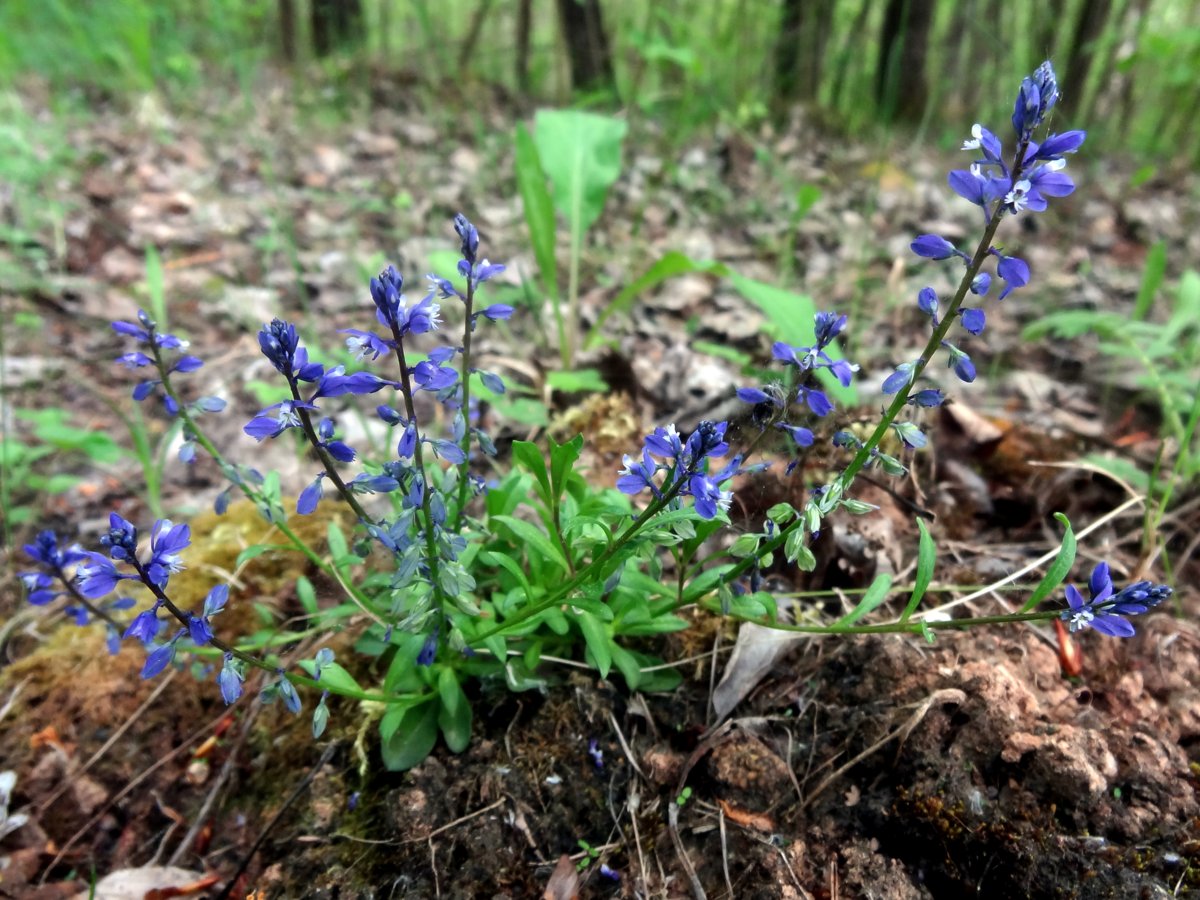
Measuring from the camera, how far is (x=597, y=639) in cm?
181

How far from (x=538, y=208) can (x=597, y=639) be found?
240cm

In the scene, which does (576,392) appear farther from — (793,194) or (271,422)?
(793,194)

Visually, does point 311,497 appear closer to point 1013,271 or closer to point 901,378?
point 901,378

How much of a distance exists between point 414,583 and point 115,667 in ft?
4.55

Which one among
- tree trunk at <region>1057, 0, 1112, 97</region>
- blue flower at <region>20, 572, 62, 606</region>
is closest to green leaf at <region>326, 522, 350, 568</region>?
blue flower at <region>20, 572, 62, 606</region>

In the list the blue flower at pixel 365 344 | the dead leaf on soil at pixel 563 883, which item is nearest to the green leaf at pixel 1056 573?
the dead leaf on soil at pixel 563 883

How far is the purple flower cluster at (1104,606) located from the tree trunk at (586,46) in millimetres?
6434

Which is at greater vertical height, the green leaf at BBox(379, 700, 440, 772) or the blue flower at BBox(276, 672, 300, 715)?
the blue flower at BBox(276, 672, 300, 715)

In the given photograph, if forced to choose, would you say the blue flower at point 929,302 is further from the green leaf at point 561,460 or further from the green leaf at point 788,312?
the green leaf at point 788,312

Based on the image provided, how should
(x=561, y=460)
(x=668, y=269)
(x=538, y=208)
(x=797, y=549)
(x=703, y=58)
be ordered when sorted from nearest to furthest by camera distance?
(x=797, y=549) < (x=561, y=460) < (x=668, y=269) < (x=538, y=208) < (x=703, y=58)

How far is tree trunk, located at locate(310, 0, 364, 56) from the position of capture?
29.1 ft

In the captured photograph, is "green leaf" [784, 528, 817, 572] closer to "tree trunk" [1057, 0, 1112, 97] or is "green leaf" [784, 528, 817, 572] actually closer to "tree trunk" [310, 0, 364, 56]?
"tree trunk" [1057, 0, 1112, 97]

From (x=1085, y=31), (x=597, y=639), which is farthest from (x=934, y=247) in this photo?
(x=1085, y=31)

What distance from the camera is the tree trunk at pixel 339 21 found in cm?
886
